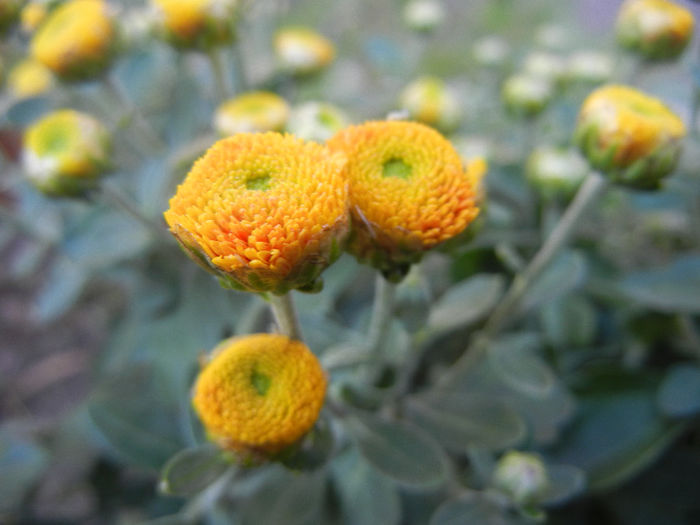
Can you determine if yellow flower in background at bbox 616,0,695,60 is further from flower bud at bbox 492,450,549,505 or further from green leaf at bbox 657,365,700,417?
flower bud at bbox 492,450,549,505

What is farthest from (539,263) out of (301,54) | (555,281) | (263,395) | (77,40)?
(77,40)

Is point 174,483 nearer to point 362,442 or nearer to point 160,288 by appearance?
point 362,442

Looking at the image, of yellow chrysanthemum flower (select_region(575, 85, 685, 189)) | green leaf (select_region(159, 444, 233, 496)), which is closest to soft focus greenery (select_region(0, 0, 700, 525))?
green leaf (select_region(159, 444, 233, 496))

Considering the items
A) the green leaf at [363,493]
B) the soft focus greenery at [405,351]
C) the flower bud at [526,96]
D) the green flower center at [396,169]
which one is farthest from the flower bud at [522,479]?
the flower bud at [526,96]

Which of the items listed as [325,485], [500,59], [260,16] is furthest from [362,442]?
[260,16]

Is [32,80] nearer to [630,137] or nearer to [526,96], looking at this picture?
[526,96]

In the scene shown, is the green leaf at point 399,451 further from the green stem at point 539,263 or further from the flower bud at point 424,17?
the flower bud at point 424,17

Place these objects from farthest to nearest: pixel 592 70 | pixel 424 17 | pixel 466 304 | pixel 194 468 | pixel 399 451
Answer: pixel 424 17 < pixel 592 70 < pixel 466 304 < pixel 399 451 < pixel 194 468
